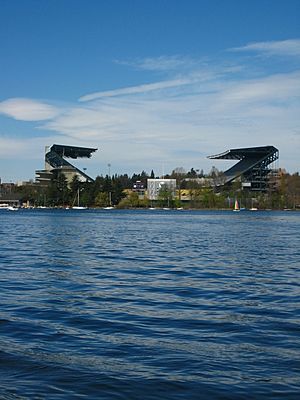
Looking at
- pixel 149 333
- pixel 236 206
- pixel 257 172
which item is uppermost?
pixel 257 172

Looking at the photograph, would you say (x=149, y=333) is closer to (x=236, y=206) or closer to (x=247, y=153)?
(x=236, y=206)

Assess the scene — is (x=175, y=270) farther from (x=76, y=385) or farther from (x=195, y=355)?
(x=76, y=385)

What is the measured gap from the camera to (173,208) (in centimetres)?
17988

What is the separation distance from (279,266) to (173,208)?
157 metres

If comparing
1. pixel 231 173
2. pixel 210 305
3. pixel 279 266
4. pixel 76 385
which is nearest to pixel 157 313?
pixel 210 305

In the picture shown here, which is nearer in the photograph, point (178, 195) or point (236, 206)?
point (236, 206)

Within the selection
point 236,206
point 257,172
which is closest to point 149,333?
point 236,206

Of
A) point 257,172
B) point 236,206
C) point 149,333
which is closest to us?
point 149,333

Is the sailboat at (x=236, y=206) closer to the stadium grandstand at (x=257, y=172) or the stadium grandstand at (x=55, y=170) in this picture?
the stadium grandstand at (x=257, y=172)

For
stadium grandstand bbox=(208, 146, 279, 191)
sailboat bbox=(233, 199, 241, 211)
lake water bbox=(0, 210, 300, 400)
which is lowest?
lake water bbox=(0, 210, 300, 400)

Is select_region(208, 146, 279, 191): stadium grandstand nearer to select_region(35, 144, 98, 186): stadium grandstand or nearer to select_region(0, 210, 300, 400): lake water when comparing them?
select_region(35, 144, 98, 186): stadium grandstand

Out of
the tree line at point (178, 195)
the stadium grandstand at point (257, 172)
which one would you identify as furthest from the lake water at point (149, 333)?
the stadium grandstand at point (257, 172)

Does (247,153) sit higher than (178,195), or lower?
higher

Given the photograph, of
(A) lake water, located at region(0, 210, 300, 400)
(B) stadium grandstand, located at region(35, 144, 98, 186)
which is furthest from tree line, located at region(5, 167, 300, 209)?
(A) lake water, located at region(0, 210, 300, 400)
